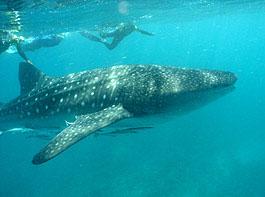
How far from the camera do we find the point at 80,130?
767cm

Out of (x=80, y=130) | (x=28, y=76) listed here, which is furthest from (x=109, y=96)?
(x=28, y=76)

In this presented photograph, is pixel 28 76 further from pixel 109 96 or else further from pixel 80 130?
pixel 80 130

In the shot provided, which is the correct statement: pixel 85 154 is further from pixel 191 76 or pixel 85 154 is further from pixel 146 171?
pixel 191 76

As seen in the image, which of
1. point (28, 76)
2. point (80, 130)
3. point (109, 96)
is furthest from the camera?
point (28, 76)

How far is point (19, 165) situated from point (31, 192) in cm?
1087

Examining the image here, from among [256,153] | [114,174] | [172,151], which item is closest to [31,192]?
[114,174]

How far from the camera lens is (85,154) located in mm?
40656

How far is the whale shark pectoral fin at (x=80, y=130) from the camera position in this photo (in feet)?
22.9

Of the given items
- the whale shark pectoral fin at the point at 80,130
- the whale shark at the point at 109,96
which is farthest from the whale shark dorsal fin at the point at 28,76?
the whale shark pectoral fin at the point at 80,130

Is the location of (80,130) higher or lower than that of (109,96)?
lower

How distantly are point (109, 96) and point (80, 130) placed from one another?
65.3 inches

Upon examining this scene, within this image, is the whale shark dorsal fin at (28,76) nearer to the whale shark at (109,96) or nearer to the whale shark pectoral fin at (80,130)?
the whale shark at (109,96)

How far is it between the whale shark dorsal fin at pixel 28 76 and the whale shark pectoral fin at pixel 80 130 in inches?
144

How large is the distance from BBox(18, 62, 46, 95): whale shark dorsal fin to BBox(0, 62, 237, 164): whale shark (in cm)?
8
